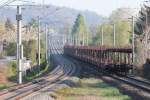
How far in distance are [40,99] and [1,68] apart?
32897mm

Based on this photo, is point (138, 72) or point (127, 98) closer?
point (127, 98)

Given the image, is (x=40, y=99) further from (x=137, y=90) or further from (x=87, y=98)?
(x=137, y=90)

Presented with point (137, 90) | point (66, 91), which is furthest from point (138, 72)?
point (66, 91)

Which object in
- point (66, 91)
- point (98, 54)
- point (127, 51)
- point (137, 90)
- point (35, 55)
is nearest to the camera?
point (66, 91)

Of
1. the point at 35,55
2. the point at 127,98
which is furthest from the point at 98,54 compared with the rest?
the point at 127,98

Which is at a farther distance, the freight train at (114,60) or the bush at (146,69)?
the freight train at (114,60)

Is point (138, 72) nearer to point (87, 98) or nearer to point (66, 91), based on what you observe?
point (66, 91)

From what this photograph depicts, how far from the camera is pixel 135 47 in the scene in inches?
2355

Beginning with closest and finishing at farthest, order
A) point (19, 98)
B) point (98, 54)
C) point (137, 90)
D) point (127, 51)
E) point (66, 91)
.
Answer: point (19, 98)
point (66, 91)
point (137, 90)
point (127, 51)
point (98, 54)

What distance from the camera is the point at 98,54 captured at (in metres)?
69.6

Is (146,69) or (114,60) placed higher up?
(114,60)

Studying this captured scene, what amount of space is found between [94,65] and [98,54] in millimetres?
4197

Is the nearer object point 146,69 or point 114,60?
point 146,69

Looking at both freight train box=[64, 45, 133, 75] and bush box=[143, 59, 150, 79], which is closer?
bush box=[143, 59, 150, 79]
